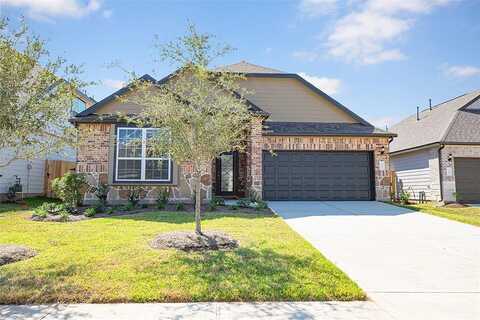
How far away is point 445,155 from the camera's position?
1595cm

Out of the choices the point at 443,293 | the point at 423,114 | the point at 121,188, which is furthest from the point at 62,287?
the point at 423,114

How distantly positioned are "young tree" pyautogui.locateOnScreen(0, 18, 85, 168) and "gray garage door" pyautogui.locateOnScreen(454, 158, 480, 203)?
16.8 meters

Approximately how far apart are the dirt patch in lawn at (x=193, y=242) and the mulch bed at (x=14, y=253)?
2105mm

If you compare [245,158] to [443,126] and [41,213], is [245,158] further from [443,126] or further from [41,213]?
[443,126]

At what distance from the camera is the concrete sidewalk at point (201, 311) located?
360 centimetres

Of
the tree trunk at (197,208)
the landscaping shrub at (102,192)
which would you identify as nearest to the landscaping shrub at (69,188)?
the landscaping shrub at (102,192)

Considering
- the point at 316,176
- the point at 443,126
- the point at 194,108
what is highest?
the point at 443,126

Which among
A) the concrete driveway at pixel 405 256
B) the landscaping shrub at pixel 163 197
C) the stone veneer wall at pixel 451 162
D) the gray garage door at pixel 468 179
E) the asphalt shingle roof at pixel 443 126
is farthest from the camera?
the asphalt shingle roof at pixel 443 126

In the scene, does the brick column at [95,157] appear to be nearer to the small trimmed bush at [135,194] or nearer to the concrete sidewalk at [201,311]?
the small trimmed bush at [135,194]

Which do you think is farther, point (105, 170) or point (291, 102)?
point (291, 102)

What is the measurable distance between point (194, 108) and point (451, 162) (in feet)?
46.8

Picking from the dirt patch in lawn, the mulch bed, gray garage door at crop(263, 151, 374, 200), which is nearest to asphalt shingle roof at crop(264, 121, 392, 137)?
gray garage door at crop(263, 151, 374, 200)

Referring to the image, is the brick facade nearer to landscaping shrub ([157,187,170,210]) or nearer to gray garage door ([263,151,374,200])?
landscaping shrub ([157,187,170,210])

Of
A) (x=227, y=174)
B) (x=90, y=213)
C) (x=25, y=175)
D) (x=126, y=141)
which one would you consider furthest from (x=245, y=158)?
(x=25, y=175)
